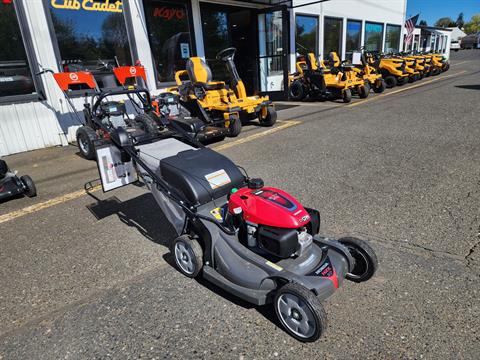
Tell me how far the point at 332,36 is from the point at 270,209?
16.2m

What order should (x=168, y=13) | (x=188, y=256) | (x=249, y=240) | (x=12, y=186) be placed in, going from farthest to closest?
(x=168, y=13)
(x=12, y=186)
(x=188, y=256)
(x=249, y=240)

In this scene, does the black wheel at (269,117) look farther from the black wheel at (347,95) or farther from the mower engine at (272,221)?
the mower engine at (272,221)

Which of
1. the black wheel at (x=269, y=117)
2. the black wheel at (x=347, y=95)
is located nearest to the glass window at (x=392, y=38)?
the black wheel at (x=347, y=95)

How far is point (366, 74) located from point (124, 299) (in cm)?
1248

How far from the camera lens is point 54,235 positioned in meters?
3.59

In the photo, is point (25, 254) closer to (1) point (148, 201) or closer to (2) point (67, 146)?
(1) point (148, 201)

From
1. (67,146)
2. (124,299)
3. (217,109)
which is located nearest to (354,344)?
(124,299)

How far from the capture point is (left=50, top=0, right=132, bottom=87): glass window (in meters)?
7.51

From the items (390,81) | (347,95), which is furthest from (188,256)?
(390,81)

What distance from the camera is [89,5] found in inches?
311

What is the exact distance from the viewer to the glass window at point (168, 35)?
30.3 feet

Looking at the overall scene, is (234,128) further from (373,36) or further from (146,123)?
(373,36)

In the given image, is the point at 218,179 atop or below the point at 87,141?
atop

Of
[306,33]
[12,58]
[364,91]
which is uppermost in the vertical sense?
[306,33]
